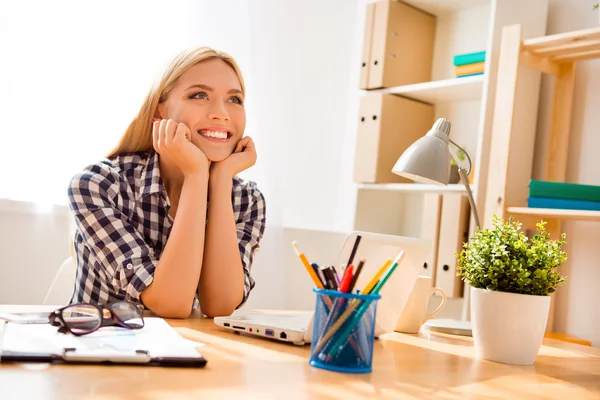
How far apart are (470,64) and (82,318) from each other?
201 centimetres

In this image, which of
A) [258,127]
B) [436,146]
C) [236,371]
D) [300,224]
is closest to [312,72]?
[258,127]

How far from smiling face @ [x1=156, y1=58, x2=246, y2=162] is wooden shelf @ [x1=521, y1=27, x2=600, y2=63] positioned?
1.07 meters

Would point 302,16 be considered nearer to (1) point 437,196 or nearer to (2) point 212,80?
(1) point 437,196

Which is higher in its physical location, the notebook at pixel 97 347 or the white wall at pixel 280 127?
the white wall at pixel 280 127

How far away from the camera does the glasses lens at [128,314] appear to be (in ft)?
3.33

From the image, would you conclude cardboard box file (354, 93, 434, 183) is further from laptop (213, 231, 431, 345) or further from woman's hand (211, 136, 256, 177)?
laptop (213, 231, 431, 345)

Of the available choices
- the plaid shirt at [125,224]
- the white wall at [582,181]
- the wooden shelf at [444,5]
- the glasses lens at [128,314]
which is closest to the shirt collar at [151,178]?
the plaid shirt at [125,224]

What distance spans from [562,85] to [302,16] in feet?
3.75

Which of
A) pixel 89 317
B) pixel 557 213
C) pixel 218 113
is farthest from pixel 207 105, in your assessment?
pixel 557 213

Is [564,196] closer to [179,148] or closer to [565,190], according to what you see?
[565,190]

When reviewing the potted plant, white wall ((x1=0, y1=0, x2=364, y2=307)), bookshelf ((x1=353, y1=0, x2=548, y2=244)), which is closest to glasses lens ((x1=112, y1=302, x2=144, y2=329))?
the potted plant

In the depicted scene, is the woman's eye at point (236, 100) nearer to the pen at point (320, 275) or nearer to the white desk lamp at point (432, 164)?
the white desk lamp at point (432, 164)

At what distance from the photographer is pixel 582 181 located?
7.99 feet

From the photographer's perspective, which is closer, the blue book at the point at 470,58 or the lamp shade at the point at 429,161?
the lamp shade at the point at 429,161
